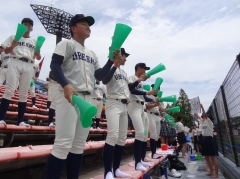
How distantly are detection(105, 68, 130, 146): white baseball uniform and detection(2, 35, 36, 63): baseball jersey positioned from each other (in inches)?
67.4

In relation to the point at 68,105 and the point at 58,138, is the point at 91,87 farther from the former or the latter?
the point at 58,138

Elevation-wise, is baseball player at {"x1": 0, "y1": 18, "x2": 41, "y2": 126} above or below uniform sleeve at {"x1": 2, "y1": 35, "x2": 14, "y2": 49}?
below

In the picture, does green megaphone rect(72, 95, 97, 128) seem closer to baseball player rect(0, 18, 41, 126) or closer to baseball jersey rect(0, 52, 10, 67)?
baseball player rect(0, 18, 41, 126)

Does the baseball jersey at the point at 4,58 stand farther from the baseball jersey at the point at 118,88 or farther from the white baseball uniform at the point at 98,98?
the baseball jersey at the point at 118,88

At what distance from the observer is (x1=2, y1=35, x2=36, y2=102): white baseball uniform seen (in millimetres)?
3715

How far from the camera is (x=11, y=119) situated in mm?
5262

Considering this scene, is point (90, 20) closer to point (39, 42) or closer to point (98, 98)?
point (39, 42)

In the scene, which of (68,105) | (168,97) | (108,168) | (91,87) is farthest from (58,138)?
(168,97)

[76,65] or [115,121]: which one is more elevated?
[76,65]

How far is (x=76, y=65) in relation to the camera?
2.28 metres

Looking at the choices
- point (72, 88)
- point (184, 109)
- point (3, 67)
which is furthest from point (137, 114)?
point (184, 109)

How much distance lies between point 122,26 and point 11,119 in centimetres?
431

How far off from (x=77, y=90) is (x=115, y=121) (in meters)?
1.09

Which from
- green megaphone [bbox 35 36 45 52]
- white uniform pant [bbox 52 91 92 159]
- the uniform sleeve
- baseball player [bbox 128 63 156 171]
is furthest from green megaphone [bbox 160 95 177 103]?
the uniform sleeve
